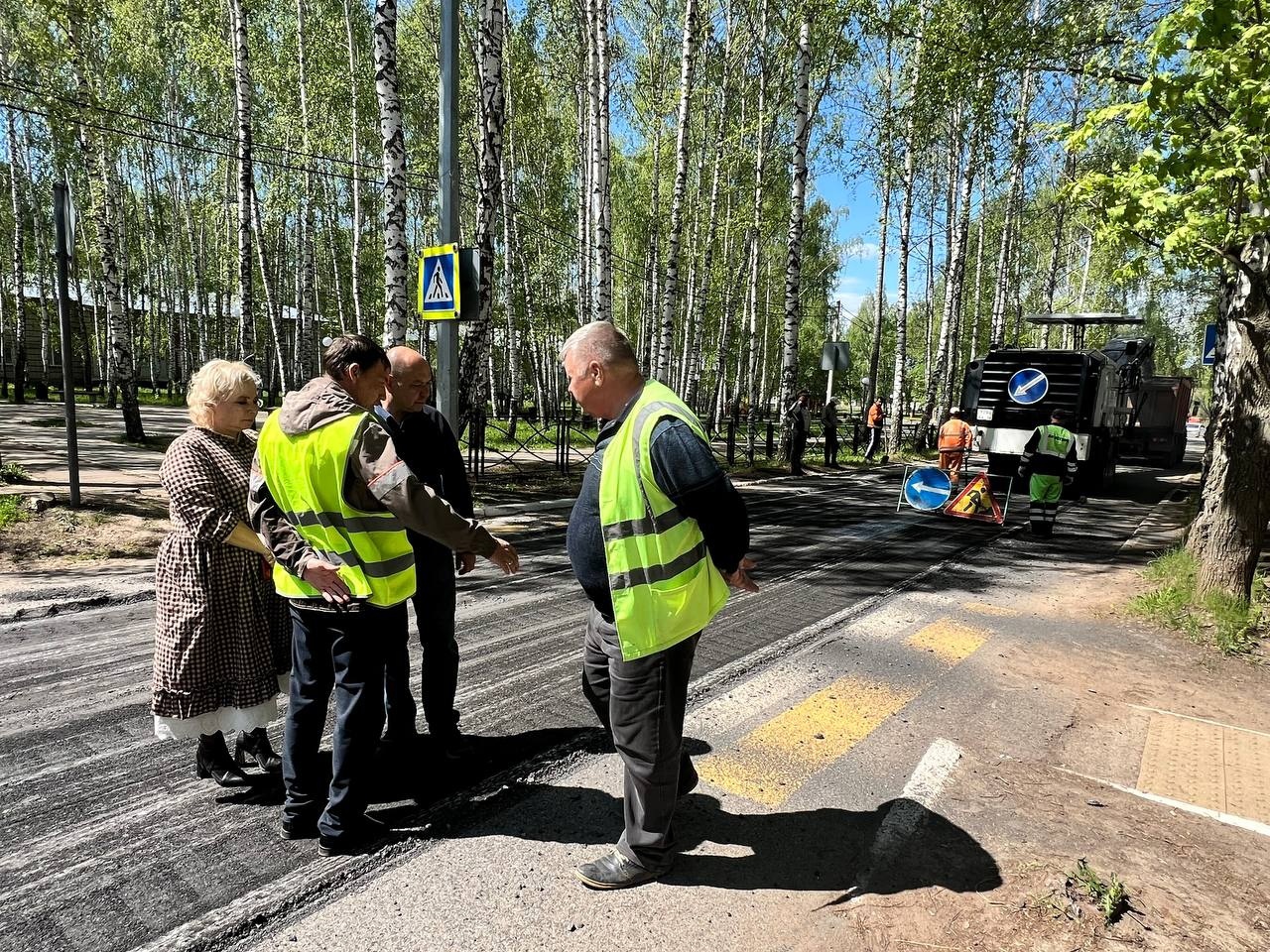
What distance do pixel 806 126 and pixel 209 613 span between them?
53.1 feet

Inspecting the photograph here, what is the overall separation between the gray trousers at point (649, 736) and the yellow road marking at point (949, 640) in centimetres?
322

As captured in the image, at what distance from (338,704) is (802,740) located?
2.32 metres

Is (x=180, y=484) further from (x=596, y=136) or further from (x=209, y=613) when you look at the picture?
(x=596, y=136)

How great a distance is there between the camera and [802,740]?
12.4 feet

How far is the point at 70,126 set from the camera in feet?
43.5

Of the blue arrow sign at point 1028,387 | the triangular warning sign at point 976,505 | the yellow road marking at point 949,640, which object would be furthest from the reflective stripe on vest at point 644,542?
the blue arrow sign at point 1028,387

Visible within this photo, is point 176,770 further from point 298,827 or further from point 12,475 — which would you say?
point 12,475

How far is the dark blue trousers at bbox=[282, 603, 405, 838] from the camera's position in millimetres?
2668

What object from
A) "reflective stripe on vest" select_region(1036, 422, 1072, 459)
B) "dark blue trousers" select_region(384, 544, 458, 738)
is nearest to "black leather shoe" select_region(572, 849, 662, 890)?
"dark blue trousers" select_region(384, 544, 458, 738)

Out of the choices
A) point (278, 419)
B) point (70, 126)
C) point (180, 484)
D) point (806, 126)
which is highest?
point (806, 126)

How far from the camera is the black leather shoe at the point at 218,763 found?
3.12 m

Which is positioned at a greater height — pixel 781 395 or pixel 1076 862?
pixel 781 395

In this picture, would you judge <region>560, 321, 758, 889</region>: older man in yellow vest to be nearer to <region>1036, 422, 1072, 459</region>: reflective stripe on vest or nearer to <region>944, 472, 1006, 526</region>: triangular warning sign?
<region>1036, 422, 1072, 459</region>: reflective stripe on vest

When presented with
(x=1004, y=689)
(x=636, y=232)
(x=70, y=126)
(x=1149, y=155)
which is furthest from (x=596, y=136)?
(x=636, y=232)
